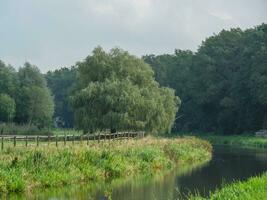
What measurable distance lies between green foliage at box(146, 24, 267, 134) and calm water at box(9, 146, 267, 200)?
56186mm

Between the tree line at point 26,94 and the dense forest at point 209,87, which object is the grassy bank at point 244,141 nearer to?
the dense forest at point 209,87

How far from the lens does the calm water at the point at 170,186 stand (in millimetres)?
30828

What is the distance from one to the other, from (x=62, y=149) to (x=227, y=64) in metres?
83.9

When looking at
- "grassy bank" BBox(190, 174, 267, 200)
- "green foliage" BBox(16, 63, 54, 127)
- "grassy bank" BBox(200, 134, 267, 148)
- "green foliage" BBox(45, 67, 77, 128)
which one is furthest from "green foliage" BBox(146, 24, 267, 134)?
"grassy bank" BBox(190, 174, 267, 200)

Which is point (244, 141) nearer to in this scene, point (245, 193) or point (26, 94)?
point (26, 94)

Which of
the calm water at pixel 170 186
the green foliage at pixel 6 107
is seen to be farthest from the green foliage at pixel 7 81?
the calm water at pixel 170 186

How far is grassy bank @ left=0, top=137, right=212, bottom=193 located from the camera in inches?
1282

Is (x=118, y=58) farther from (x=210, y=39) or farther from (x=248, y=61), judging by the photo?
(x=210, y=39)

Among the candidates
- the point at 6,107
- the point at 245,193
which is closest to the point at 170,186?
the point at 245,193

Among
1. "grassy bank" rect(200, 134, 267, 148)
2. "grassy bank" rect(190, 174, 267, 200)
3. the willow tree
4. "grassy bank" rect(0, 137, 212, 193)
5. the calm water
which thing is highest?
the willow tree

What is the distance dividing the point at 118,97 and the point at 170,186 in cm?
2714

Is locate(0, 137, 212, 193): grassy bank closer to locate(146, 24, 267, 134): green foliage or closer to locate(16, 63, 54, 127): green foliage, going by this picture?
locate(16, 63, 54, 127): green foliage

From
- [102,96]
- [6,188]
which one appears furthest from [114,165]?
[102,96]

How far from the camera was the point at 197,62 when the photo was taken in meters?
127
